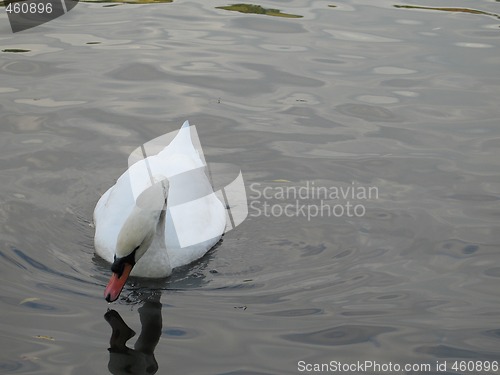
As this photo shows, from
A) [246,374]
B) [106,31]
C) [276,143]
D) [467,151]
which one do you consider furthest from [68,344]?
[106,31]

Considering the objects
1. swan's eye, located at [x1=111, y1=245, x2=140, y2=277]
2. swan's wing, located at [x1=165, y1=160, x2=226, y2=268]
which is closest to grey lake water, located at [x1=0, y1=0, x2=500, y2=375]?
swan's wing, located at [x1=165, y1=160, x2=226, y2=268]

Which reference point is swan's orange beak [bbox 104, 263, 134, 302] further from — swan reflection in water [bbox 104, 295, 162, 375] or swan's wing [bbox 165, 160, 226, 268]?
swan's wing [bbox 165, 160, 226, 268]

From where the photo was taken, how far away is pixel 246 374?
5.98m

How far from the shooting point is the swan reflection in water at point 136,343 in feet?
20.0

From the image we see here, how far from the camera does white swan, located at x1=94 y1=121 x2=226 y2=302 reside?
678cm

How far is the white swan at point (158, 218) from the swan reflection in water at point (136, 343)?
215 mm

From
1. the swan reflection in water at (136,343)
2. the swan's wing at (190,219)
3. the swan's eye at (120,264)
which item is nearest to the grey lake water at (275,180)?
the swan reflection in water at (136,343)

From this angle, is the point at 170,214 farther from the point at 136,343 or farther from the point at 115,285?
the point at 136,343

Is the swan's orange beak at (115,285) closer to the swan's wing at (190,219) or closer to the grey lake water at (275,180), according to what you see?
the grey lake water at (275,180)

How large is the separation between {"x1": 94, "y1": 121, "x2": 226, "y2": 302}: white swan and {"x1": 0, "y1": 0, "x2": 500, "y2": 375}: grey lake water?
0.16 meters

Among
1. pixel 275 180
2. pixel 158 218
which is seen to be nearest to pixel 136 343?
pixel 158 218

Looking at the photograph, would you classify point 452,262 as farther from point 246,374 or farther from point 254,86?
point 254,86

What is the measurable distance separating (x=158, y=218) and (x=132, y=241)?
447mm

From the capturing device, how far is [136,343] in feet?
20.9
